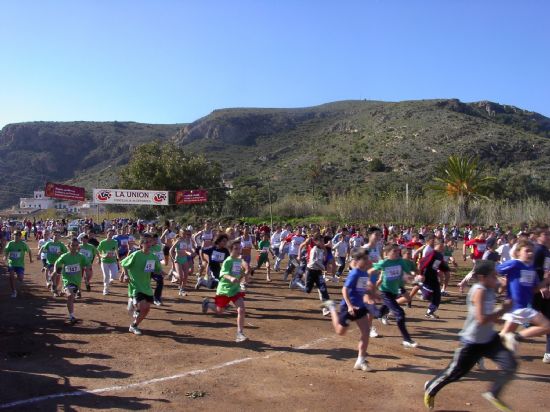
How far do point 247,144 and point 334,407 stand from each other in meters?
102

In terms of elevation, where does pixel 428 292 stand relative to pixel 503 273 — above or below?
below

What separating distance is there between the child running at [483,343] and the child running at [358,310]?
156 cm

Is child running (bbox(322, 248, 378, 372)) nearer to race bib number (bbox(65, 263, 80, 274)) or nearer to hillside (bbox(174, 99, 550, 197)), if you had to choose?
race bib number (bbox(65, 263, 80, 274))

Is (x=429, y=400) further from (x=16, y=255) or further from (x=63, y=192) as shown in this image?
(x=63, y=192)

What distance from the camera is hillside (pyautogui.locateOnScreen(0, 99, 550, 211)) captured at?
6219cm

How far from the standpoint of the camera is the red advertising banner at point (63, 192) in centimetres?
3111

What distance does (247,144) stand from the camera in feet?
350

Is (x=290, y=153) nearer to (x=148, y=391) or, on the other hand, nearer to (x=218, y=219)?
(x=218, y=219)

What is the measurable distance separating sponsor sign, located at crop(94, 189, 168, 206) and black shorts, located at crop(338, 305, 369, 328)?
1133 inches

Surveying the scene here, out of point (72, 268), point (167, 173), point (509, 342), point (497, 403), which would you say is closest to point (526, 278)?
point (509, 342)

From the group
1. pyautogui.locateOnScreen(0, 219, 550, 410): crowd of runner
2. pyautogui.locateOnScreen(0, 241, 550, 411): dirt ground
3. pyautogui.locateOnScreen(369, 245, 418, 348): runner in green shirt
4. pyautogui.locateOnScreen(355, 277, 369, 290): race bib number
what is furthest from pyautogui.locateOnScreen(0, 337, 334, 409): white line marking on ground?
pyautogui.locateOnScreen(369, 245, 418, 348): runner in green shirt

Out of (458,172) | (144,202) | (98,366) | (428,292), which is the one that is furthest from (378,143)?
(98,366)

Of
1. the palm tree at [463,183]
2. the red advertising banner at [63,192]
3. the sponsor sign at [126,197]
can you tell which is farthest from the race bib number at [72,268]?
the palm tree at [463,183]

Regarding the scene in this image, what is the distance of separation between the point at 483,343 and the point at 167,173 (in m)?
44.8
